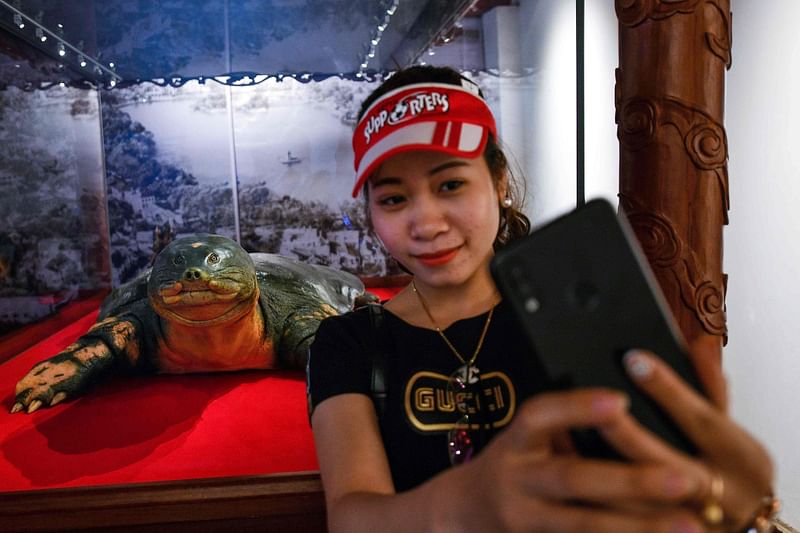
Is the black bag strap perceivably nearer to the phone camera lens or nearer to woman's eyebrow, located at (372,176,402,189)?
woman's eyebrow, located at (372,176,402,189)

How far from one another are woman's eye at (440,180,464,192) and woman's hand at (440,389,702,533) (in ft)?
1.31

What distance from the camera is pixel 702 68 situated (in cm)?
106

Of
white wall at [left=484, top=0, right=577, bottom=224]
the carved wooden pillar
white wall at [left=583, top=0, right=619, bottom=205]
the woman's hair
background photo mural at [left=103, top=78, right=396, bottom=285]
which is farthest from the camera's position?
white wall at [left=583, top=0, right=619, bottom=205]

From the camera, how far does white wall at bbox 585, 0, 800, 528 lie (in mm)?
1465

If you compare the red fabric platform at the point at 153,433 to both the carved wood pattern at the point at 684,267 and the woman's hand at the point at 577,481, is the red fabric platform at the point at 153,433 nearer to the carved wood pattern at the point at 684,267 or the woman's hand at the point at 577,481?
the carved wood pattern at the point at 684,267

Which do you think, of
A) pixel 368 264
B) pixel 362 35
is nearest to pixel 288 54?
pixel 362 35

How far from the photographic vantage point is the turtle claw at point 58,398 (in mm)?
1373

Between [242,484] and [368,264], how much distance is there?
54cm

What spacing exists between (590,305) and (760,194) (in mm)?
1423

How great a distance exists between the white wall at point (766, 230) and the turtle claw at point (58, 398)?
1.63 meters

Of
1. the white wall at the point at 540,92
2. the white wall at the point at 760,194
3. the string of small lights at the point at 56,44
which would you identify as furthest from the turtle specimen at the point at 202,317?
the white wall at the point at 760,194

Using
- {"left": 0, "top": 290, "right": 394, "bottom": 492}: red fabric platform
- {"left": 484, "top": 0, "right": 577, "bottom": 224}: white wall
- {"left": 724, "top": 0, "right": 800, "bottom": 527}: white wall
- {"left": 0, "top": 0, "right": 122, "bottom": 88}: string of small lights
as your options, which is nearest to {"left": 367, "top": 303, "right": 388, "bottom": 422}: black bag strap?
{"left": 0, "top": 290, "right": 394, "bottom": 492}: red fabric platform

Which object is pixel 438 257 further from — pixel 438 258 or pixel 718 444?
pixel 718 444

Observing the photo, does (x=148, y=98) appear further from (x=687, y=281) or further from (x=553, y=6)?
(x=687, y=281)
